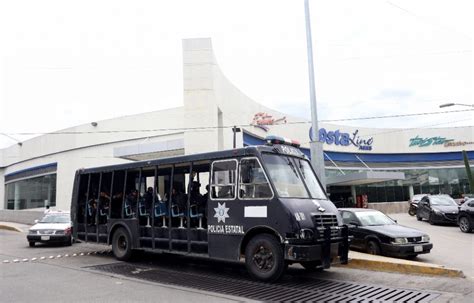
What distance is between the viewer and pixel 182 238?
10.5 m

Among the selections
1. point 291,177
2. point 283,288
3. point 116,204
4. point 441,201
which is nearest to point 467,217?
point 441,201

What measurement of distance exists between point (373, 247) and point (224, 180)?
5022 millimetres

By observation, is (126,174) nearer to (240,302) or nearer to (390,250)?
(240,302)

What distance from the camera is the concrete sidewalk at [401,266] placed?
8.96 m

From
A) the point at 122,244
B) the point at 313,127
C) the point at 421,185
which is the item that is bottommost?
the point at 122,244

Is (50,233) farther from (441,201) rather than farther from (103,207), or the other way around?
(441,201)

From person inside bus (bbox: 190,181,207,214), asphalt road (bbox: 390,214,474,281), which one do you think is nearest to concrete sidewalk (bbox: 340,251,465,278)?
asphalt road (bbox: 390,214,474,281)

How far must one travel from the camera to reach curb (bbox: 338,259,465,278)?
8.91 meters

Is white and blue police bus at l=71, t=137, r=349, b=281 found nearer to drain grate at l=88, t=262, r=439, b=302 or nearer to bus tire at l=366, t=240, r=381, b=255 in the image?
drain grate at l=88, t=262, r=439, b=302

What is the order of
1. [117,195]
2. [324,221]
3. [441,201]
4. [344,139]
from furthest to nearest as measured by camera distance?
[344,139]
[441,201]
[117,195]
[324,221]

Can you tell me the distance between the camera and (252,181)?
9.19m

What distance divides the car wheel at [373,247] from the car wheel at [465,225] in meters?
9.11

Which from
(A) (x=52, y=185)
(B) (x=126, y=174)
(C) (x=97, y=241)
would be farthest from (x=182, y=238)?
(A) (x=52, y=185)

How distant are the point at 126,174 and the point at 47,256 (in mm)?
3869
